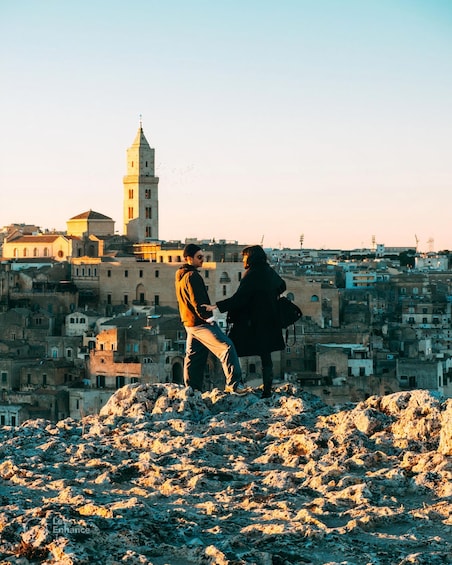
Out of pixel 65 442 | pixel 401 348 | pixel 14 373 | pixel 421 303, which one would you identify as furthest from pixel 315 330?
pixel 65 442

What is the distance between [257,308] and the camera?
8422 millimetres

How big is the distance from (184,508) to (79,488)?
594 millimetres

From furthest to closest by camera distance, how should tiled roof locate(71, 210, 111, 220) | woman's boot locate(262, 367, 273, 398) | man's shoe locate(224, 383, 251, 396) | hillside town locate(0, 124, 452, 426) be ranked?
tiled roof locate(71, 210, 111, 220) → hillside town locate(0, 124, 452, 426) → man's shoe locate(224, 383, 251, 396) → woman's boot locate(262, 367, 273, 398)

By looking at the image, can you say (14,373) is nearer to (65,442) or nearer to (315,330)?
(315,330)

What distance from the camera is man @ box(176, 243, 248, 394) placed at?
27.6ft

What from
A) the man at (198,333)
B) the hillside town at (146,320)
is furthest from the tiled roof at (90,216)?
the man at (198,333)

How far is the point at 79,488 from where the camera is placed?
607 cm

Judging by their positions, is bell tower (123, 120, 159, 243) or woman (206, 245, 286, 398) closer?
woman (206, 245, 286, 398)

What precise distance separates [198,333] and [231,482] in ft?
7.84

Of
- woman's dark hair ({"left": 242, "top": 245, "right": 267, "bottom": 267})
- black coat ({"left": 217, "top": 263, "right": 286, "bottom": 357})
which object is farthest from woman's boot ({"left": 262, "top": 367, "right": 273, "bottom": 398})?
woman's dark hair ({"left": 242, "top": 245, "right": 267, "bottom": 267})

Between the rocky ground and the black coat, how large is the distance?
1.22ft

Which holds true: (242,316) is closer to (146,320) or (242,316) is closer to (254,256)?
(254,256)

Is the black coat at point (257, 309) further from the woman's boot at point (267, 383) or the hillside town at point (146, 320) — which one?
the hillside town at point (146, 320)

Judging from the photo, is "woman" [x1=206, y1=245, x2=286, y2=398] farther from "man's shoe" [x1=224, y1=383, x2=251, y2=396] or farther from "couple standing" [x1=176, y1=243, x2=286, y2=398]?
"man's shoe" [x1=224, y1=383, x2=251, y2=396]
